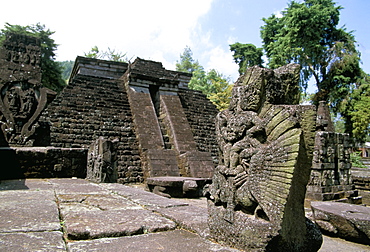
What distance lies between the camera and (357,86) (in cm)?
2272

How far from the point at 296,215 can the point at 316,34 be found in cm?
2528

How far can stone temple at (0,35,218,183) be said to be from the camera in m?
6.77

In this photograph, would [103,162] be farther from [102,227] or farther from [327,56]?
[327,56]

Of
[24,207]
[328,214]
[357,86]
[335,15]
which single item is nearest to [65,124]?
[24,207]

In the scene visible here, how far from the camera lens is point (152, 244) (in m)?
1.94

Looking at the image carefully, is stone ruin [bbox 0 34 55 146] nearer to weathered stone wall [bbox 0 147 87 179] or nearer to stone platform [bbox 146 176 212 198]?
weathered stone wall [bbox 0 147 87 179]

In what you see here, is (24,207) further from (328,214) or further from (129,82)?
(129,82)

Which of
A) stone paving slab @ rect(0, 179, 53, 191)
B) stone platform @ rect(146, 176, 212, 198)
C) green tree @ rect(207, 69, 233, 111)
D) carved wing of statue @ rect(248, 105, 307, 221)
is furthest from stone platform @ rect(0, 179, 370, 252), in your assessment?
green tree @ rect(207, 69, 233, 111)

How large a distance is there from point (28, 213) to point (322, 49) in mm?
26099

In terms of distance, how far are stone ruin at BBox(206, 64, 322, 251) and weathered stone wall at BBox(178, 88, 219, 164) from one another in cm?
961

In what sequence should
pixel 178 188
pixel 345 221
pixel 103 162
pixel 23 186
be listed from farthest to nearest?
1. pixel 178 188
2. pixel 103 162
3. pixel 23 186
4. pixel 345 221

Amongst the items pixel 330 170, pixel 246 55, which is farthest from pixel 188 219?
pixel 246 55

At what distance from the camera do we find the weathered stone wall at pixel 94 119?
1030 centimetres

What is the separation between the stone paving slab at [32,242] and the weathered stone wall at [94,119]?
7512mm
